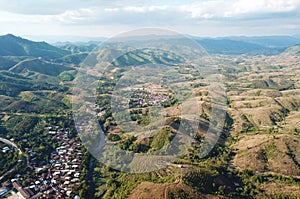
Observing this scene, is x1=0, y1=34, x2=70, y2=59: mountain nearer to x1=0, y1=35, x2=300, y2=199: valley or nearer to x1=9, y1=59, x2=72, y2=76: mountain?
x1=9, y1=59, x2=72, y2=76: mountain

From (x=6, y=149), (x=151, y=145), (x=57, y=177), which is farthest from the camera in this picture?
(x=151, y=145)

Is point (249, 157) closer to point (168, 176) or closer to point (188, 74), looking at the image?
point (168, 176)

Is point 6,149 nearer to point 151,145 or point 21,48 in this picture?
point 151,145

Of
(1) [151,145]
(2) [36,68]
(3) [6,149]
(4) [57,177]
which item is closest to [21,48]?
(2) [36,68]

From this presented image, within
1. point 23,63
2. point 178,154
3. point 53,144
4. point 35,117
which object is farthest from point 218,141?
point 23,63

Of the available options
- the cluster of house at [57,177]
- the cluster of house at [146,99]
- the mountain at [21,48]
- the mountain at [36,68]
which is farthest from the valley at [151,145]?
the mountain at [21,48]

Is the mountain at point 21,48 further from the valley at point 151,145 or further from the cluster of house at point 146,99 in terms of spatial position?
the cluster of house at point 146,99
